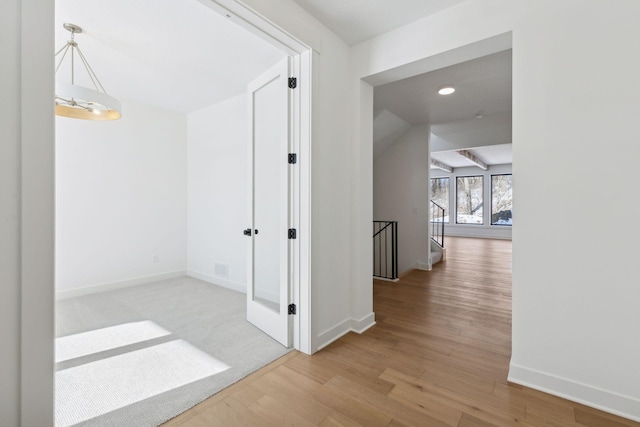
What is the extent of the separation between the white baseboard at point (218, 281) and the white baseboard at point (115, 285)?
0.28 metres

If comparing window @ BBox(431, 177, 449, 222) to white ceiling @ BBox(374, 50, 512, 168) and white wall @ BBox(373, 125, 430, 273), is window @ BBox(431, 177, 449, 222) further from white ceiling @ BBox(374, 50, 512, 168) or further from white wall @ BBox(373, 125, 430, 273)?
white wall @ BBox(373, 125, 430, 273)

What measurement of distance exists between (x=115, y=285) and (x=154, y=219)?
3.56ft

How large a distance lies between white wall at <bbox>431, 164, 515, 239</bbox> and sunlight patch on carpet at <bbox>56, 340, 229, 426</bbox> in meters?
11.1

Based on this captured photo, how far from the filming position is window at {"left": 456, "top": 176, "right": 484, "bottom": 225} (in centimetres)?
1111

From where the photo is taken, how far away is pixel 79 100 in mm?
2209

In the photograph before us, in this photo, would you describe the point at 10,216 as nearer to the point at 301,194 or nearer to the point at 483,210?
the point at 301,194

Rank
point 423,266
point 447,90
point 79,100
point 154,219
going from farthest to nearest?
point 423,266
point 154,219
point 447,90
point 79,100

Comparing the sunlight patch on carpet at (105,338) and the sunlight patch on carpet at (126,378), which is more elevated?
the sunlight patch on carpet at (105,338)

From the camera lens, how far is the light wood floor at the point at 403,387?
162 cm

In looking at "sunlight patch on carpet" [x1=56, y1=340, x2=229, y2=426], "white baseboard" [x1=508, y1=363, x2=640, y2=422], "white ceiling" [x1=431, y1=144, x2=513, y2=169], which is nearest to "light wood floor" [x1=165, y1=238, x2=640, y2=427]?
"white baseboard" [x1=508, y1=363, x2=640, y2=422]

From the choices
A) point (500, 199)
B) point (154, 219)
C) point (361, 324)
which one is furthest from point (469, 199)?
point (154, 219)

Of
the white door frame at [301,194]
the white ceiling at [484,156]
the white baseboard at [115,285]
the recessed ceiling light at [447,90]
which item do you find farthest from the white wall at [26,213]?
the white ceiling at [484,156]

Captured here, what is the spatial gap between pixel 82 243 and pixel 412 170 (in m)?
5.50

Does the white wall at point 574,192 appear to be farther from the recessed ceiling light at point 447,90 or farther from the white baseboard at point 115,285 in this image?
the white baseboard at point 115,285
